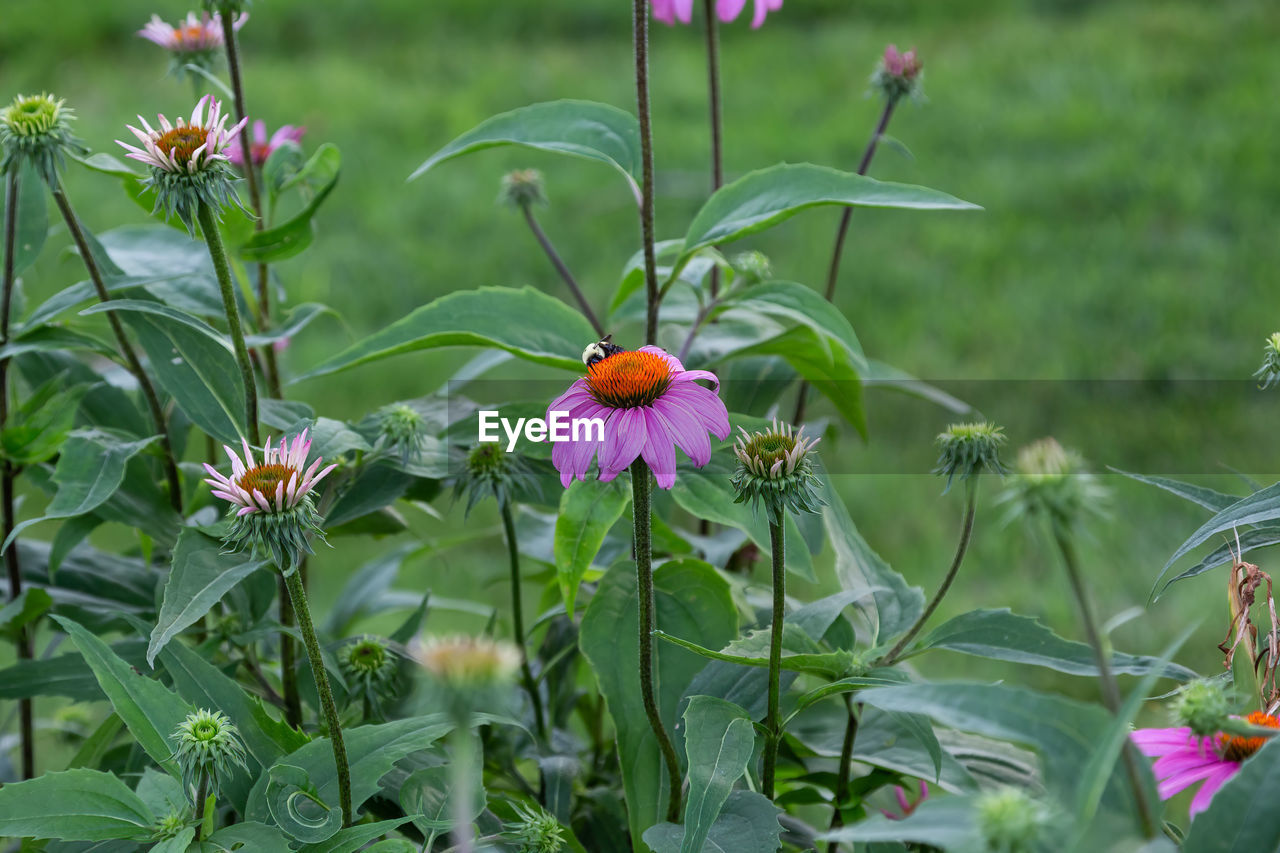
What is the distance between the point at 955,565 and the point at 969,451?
0.17 ft

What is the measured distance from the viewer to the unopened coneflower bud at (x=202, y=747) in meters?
0.46

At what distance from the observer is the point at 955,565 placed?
0.53 meters

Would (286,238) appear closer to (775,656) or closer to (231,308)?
(231,308)

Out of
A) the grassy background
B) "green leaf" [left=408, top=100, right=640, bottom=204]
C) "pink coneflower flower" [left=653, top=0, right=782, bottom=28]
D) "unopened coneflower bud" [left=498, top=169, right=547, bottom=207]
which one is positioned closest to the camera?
"green leaf" [left=408, top=100, right=640, bottom=204]

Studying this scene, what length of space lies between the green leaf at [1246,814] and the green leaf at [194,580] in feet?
1.21

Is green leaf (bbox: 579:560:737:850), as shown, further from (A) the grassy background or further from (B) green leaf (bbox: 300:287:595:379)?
(A) the grassy background

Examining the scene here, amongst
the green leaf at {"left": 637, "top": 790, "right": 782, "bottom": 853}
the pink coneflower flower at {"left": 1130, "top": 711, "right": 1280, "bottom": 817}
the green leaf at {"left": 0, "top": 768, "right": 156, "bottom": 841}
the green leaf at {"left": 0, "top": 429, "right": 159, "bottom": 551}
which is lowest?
the green leaf at {"left": 637, "top": 790, "right": 782, "bottom": 853}

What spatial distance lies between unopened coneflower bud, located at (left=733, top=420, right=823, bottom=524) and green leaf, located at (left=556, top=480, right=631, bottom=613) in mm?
110

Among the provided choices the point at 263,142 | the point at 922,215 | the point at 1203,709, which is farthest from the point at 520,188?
the point at 922,215

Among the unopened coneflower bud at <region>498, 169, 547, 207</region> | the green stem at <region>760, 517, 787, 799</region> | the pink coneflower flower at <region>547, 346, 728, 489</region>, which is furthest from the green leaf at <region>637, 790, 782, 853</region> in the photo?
the unopened coneflower bud at <region>498, 169, 547, 207</region>

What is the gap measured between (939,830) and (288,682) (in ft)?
1.49

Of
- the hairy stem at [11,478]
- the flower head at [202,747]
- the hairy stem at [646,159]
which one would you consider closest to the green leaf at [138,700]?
the flower head at [202,747]

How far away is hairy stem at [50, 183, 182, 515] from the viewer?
2.08ft

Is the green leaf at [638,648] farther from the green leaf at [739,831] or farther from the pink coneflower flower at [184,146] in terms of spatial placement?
the pink coneflower flower at [184,146]
